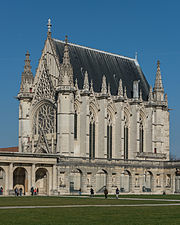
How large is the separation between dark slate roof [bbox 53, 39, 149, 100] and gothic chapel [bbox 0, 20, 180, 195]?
19 cm

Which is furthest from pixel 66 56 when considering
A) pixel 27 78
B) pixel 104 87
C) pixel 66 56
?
pixel 27 78

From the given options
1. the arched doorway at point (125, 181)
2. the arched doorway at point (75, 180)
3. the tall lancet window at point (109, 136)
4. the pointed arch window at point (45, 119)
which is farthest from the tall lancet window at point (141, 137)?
the arched doorway at point (75, 180)

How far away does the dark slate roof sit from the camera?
10088cm

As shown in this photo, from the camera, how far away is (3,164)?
265 feet

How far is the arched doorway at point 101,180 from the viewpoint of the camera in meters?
91.6

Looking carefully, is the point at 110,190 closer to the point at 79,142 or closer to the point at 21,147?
the point at 79,142

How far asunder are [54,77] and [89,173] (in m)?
17.8

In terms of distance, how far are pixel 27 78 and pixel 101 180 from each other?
2201 cm

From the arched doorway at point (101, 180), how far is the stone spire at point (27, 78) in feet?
62.7

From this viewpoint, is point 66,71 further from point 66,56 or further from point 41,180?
point 41,180
